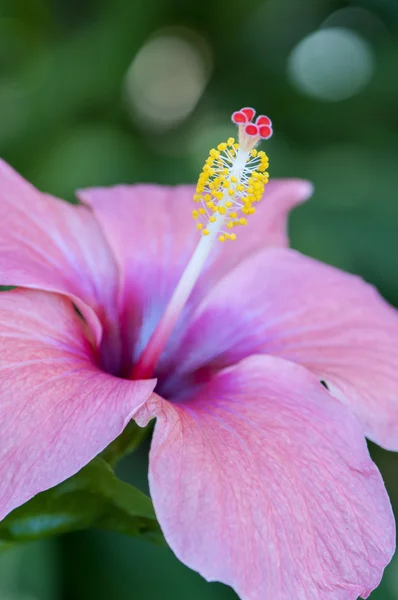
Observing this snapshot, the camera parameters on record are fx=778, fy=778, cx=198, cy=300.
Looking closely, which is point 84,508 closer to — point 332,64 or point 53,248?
point 53,248

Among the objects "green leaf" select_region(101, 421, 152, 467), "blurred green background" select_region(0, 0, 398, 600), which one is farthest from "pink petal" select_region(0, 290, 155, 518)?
"blurred green background" select_region(0, 0, 398, 600)

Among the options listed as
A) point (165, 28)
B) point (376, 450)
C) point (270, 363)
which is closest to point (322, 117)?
point (165, 28)

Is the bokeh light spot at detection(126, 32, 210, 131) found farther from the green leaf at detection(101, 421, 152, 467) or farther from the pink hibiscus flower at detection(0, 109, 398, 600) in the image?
the green leaf at detection(101, 421, 152, 467)

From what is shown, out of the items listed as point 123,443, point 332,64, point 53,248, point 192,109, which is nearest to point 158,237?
point 53,248

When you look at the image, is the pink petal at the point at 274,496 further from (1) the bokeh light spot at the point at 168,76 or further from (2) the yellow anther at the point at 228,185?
(1) the bokeh light spot at the point at 168,76

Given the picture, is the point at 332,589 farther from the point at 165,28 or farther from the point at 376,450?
the point at 165,28

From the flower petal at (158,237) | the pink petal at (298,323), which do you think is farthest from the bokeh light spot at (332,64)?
the pink petal at (298,323)
